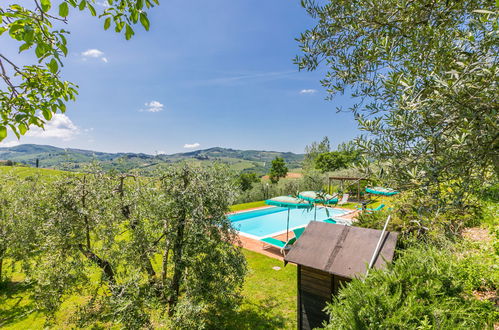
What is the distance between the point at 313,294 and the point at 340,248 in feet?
4.97

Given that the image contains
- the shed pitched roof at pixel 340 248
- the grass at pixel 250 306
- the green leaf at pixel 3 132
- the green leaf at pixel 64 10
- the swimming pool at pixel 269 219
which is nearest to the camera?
the green leaf at pixel 64 10

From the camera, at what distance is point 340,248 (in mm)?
5102

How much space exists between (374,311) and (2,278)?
14.5 m

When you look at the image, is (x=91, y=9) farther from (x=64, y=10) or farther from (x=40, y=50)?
(x=40, y=50)

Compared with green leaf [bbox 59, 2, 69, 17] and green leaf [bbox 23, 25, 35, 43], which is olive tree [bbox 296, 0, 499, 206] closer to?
green leaf [bbox 59, 2, 69, 17]

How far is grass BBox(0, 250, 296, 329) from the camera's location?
6796mm

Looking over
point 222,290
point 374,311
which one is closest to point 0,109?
point 374,311

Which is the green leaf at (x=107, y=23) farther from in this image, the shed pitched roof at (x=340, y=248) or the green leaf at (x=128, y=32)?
the shed pitched roof at (x=340, y=248)

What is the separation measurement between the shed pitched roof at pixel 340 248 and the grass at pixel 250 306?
221 centimetres

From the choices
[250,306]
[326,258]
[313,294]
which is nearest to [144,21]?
[326,258]

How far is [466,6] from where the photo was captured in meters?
2.57

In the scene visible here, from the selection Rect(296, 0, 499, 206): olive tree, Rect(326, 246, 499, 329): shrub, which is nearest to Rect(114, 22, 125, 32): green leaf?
Rect(296, 0, 499, 206): olive tree

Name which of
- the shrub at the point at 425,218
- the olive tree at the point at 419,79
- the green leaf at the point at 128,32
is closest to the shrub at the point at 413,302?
the shrub at the point at 425,218

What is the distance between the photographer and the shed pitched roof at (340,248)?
15.2 ft
